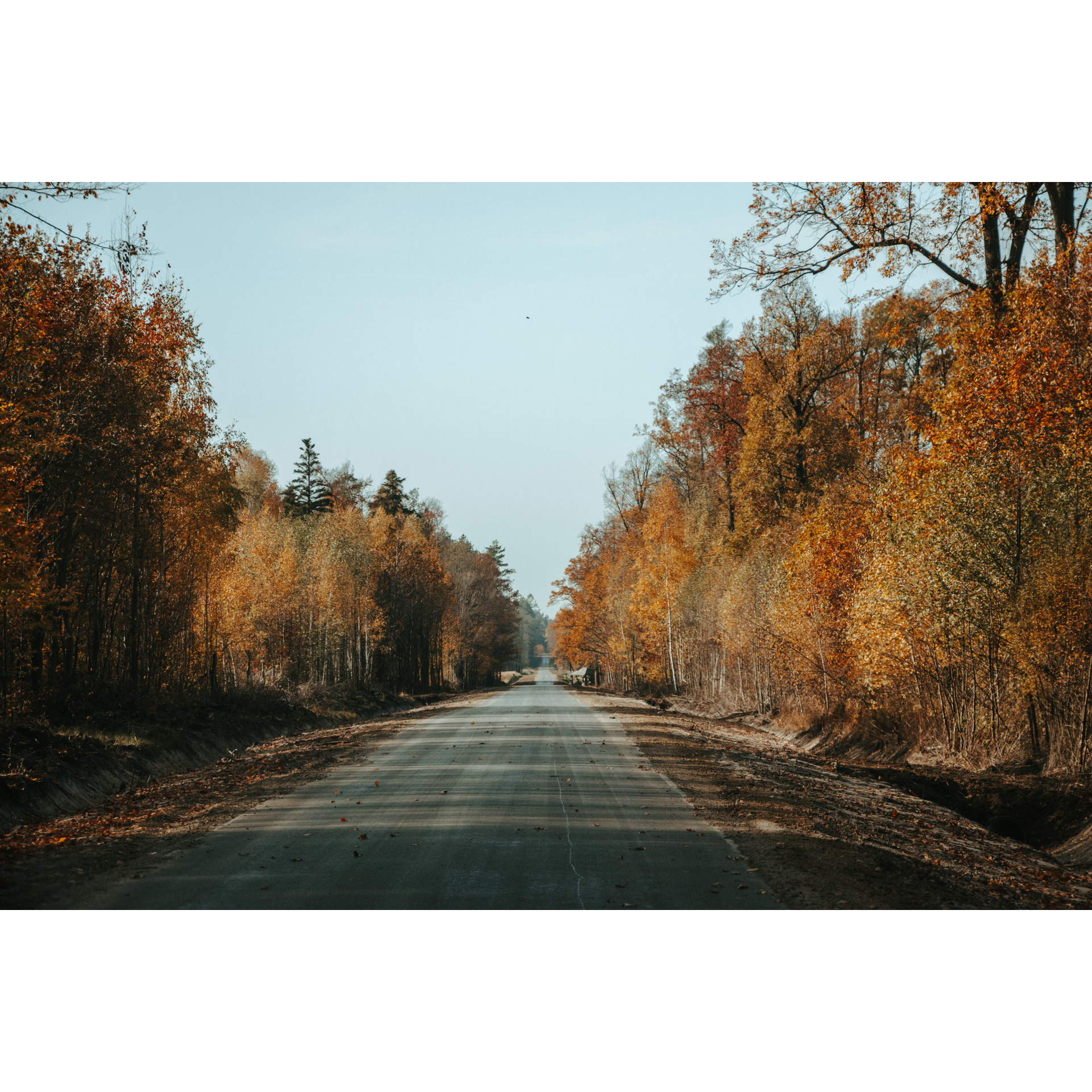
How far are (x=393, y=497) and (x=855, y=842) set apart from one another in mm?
50811

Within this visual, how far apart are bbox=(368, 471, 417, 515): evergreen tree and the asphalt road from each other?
1756 inches

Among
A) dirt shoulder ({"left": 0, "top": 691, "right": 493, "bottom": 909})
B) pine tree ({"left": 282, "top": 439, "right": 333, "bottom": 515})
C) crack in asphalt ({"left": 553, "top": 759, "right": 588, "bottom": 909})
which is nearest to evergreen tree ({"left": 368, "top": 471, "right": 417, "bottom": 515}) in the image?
pine tree ({"left": 282, "top": 439, "right": 333, "bottom": 515})

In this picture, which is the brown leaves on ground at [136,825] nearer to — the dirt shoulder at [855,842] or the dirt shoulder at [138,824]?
the dirt shoulder at [138,824]

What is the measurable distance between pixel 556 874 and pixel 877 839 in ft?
13.4

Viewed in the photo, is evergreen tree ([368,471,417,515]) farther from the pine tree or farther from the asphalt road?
the asphalt road

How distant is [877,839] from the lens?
8.44 meters

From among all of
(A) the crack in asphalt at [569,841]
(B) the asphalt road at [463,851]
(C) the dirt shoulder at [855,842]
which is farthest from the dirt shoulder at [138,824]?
(C) the dirt shoulder at [855,842]

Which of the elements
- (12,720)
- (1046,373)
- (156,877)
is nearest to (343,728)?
(12,720)

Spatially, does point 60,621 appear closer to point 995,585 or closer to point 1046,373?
point 995,585

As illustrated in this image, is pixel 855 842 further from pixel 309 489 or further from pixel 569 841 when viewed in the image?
pixel 309 489

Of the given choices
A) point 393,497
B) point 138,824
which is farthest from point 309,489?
point 138,824

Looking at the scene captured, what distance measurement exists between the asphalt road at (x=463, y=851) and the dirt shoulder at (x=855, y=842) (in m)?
0.44

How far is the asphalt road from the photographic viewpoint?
19.5 feet

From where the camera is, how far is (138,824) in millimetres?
8789
